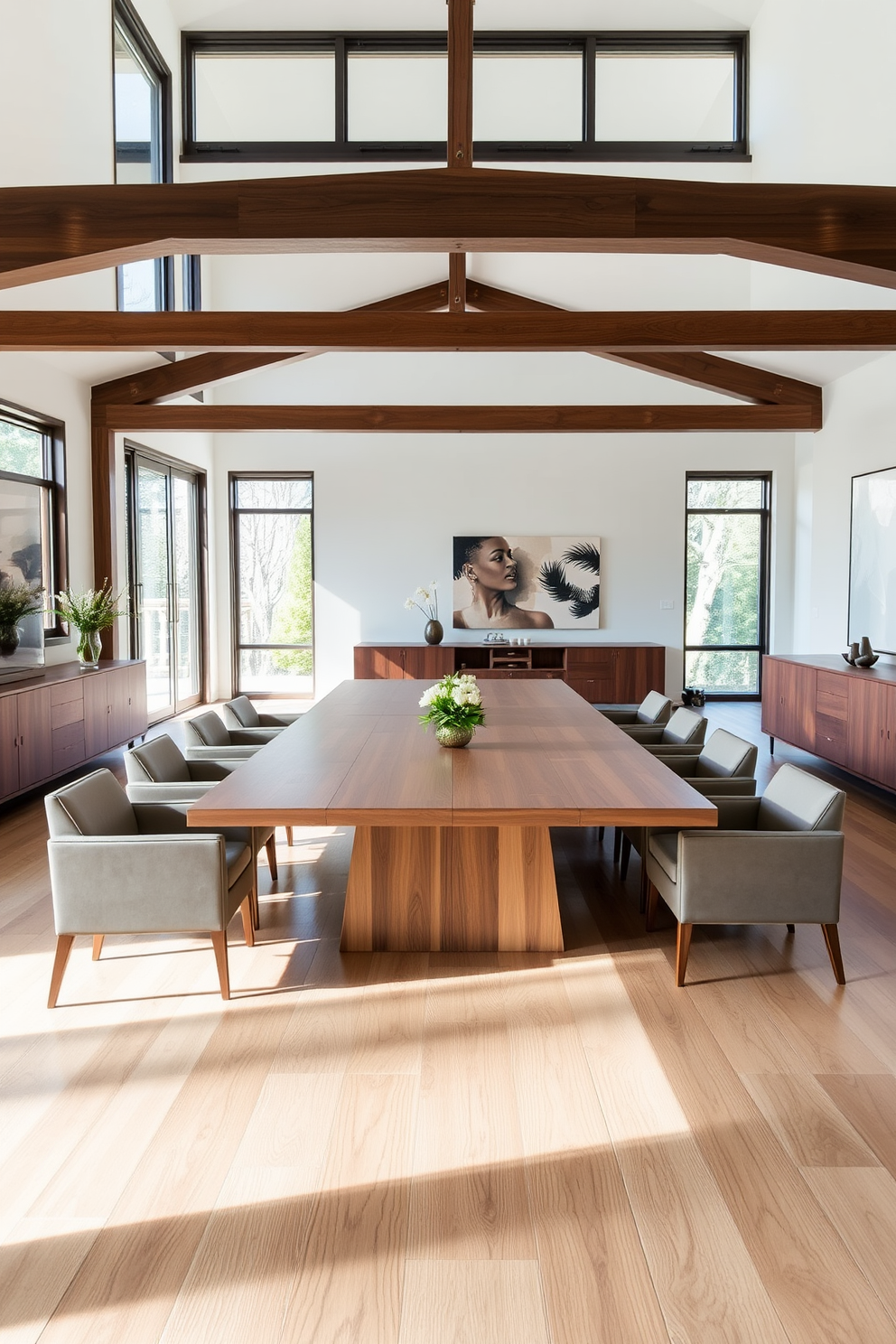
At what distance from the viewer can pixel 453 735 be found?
3852mm

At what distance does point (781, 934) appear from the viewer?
363 centimetres

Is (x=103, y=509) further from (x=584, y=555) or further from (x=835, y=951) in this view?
(x=835, y=951)

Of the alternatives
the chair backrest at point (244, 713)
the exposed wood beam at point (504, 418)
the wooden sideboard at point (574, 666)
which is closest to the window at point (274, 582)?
the wooden sideboard at point (574, 666)

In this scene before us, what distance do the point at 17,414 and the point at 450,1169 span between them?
5953 millimetres

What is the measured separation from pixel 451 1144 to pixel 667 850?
1417 mm

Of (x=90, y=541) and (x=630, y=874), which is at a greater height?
(x=90, y=541)

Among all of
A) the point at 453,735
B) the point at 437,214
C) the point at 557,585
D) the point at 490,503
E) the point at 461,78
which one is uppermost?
the point at 461,78

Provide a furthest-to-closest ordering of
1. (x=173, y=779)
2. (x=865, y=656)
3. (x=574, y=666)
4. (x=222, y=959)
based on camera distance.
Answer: (x=574, y=666) < (x=865, y=656) < (x=173, y=779) < (x=222, y=959)

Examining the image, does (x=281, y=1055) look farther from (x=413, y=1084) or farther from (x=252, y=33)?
(x=252, y=33)

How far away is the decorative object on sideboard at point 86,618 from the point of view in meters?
A: 6.64

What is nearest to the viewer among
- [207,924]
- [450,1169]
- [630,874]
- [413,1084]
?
[450,1169]

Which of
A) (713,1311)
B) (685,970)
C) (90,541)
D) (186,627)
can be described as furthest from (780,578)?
(713,1311)

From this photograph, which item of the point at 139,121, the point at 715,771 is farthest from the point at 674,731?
the point at 139,121

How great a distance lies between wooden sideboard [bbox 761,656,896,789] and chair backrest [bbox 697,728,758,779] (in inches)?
70.8
